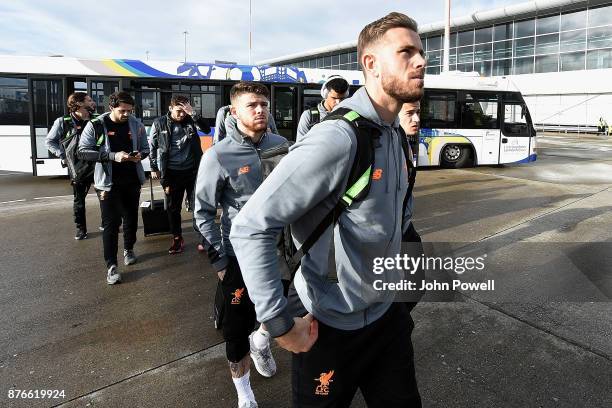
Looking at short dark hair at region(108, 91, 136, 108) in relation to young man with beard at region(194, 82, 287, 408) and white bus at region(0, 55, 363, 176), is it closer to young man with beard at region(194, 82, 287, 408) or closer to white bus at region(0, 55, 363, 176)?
young man with beard at region(194, 82, 287, 408)

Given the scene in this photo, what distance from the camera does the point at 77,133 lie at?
6301 mm

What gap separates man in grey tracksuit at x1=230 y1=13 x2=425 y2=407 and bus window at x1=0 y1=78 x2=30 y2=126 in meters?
11.4

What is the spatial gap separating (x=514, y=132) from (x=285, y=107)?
25.0 ft

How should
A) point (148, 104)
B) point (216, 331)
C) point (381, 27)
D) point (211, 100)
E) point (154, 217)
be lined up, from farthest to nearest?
point (211, 100)
point (148, 104)
point (154, 217)
point (216, 331)
point (381, 27)

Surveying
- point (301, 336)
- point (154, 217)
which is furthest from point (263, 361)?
point (154, 217)

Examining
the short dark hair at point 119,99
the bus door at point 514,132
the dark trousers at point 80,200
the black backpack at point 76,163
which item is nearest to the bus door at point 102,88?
the black backpack at point 76,163

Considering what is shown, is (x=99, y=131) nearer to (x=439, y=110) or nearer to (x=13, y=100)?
(x=13, y=100)

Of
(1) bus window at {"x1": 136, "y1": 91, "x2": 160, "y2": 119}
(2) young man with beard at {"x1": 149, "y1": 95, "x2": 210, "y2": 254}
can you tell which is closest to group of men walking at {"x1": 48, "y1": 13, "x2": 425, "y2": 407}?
(2) young man with beard at {"x1": 149, "y1": 95, "x2": 210, "y2": 254}

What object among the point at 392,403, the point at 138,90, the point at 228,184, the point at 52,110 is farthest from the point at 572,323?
the point at 52,110

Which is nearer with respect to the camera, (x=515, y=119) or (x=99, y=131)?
(x=99, y=131)

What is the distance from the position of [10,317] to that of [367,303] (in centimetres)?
378

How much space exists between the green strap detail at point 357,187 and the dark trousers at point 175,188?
4.63 metres

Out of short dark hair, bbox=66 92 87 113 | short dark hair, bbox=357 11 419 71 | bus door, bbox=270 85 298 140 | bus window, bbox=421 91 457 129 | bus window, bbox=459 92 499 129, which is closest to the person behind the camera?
short dark hair, bbox=357 11 419 71

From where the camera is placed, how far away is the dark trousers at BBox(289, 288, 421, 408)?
159 cm
